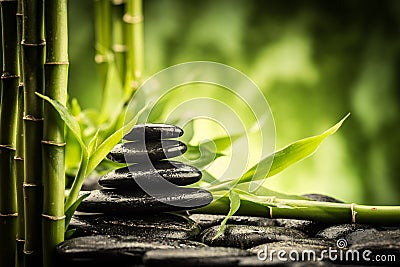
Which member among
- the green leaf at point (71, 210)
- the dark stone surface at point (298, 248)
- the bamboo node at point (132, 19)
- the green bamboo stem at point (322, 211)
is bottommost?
the dark stone surface at point (298, 248)

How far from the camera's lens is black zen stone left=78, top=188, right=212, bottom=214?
2.03ft

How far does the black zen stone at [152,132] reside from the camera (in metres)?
0.64

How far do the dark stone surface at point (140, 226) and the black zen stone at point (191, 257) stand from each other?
0.09 meters

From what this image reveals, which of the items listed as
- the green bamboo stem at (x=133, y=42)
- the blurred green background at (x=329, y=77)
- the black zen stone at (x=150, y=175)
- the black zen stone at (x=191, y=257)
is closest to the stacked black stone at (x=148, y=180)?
the black zen stone at (x=150, y=175)

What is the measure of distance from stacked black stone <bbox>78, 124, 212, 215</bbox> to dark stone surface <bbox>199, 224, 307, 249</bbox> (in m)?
0.04

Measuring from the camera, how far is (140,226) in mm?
617

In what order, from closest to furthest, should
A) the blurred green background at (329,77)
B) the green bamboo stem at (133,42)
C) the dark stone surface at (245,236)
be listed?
the dark stone surface at (245,236)
the green bamboo stem at (133,42)
the blurred green background at (329,77)

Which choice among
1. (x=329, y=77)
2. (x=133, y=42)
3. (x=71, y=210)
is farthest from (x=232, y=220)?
(x=329, y=77)

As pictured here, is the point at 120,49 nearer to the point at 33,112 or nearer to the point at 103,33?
the point at 103,33

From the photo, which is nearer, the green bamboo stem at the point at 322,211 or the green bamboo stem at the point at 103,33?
the green bamboo stem at the point at 322,211

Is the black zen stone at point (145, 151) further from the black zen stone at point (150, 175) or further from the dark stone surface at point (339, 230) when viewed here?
the dark stone surface at point (339, 230)

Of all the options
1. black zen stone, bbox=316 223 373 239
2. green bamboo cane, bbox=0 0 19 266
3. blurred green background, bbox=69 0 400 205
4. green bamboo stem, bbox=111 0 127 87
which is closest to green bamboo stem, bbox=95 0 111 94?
green bamboo stem, bbox=111 0 127 87

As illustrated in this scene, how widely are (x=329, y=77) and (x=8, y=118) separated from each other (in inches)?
36.1

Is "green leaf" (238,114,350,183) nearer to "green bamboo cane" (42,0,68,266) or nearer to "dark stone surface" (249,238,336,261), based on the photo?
"dark stone surface" (249,238,336,261)
